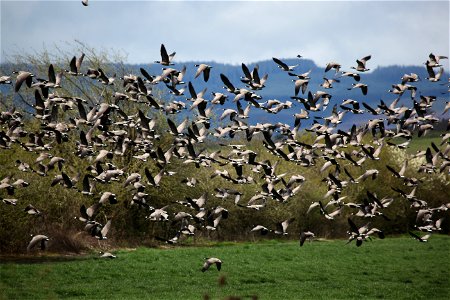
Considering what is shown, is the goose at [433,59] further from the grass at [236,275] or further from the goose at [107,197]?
the goose at [107,197]

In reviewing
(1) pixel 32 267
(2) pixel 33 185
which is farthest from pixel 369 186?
(1) pixel 32 267

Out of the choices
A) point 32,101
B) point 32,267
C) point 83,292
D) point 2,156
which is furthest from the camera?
point 32,101

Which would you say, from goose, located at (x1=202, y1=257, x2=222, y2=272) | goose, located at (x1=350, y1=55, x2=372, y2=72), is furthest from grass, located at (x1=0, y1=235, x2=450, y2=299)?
goose, located at (x1=350, y1=55, x2=372, y2=72)

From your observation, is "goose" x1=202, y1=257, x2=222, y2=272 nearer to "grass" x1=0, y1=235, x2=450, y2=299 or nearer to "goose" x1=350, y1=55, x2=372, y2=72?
"grass" x1=0, y1=235, x2=450, y2=299

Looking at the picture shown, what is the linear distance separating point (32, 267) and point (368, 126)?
17575 millimetres

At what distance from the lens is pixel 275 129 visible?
28234mm

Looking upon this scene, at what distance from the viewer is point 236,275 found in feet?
122

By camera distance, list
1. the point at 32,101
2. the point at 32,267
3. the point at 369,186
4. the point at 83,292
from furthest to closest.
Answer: the point at 369,186 → the point at 32,101 → the point at 32,267 → the point at 83,292

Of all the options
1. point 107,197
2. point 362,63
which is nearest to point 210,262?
point 107,197

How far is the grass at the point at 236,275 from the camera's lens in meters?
31.5

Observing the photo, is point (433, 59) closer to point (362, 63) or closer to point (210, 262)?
point (362, 63)

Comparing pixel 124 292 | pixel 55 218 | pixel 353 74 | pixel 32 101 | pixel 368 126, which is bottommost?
pixel 124 292

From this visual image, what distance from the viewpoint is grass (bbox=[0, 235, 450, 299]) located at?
3150cm

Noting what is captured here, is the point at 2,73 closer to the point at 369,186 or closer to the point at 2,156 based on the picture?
the point at 2,156
